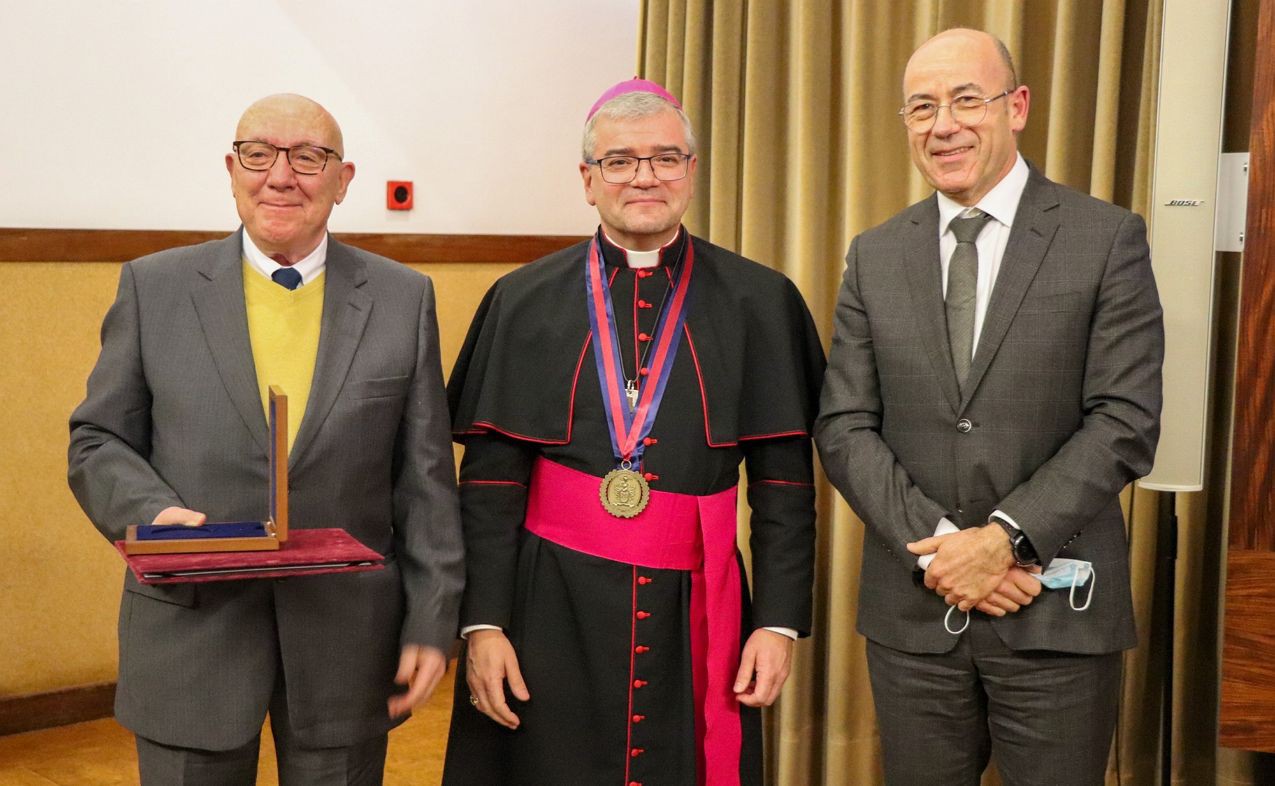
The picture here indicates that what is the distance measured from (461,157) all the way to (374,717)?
10.4 feet

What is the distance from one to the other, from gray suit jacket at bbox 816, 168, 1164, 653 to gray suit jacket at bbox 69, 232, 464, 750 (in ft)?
2.64

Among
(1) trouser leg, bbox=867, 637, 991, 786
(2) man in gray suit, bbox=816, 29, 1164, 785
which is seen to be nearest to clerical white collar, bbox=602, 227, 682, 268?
(2) man in gray suit, bbox=816, 29, 1164, 785

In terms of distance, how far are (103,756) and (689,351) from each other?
8.66 feet

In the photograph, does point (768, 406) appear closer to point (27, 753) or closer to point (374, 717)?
point (374, 717)

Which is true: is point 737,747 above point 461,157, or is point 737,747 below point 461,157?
below

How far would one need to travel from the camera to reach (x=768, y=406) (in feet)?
8.24

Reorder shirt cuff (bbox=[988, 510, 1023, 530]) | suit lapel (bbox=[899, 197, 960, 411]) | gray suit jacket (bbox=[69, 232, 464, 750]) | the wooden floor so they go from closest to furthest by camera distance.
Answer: gray suit jacket (bbox=[69, 232, 464, 750]) < shirt cuff (bbox=[988, 510, 1023, 530]) < suit lapel (bbox=[899, 197, 960, 411]) < the wooden floor

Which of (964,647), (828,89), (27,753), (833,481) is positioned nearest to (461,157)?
(828,89)

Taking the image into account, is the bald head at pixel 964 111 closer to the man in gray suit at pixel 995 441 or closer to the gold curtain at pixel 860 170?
the man in gray suit at pixel 995 441

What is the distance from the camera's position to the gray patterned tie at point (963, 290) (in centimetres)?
233

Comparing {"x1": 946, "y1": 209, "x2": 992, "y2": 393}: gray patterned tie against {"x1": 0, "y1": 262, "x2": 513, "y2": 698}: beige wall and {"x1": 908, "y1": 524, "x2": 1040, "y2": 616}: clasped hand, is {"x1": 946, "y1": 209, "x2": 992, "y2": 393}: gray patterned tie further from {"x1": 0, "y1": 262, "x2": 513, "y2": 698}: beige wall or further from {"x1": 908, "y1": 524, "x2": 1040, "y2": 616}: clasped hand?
{"x1": 0, "y1": 262, "x2": 513, "y2": 698}: beige wall

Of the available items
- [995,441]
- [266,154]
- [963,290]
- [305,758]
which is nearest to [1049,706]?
[995,441]

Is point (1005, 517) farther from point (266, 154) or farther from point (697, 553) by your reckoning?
point (266, 154)

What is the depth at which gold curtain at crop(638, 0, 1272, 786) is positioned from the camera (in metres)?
3.10
